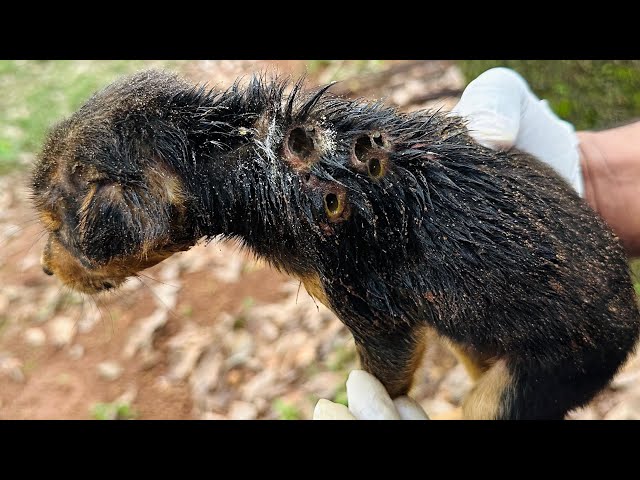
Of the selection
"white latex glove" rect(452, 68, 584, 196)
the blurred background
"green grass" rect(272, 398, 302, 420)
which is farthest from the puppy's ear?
"green grass" rect(272, 398, 302, 420)

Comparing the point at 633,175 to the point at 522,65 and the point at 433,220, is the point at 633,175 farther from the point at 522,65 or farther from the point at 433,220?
the point at 433,220

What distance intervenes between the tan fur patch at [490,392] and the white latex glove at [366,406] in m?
0.33

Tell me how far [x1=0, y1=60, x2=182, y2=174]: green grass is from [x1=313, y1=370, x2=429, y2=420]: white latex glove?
514 cm

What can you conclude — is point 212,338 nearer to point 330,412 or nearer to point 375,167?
point 330,412

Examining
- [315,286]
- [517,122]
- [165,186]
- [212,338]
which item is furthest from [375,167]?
[212,338]

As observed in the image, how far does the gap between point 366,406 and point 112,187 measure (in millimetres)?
1777

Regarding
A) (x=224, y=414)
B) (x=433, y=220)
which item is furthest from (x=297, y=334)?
(x=433, y=220)

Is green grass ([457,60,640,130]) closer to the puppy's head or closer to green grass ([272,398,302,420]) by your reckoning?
the puppy's head

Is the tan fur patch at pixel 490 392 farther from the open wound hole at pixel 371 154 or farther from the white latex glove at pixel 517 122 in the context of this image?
the white latex glove at pixel 517 122

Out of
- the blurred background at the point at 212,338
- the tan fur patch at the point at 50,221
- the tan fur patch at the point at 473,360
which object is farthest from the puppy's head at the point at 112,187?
the tan fur patch at the point at 473,360

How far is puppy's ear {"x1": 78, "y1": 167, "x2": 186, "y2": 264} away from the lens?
8.36 feet

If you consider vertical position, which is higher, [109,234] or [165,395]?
[109,234]

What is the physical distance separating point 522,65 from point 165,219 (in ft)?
11.2

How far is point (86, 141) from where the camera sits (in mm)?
2633
